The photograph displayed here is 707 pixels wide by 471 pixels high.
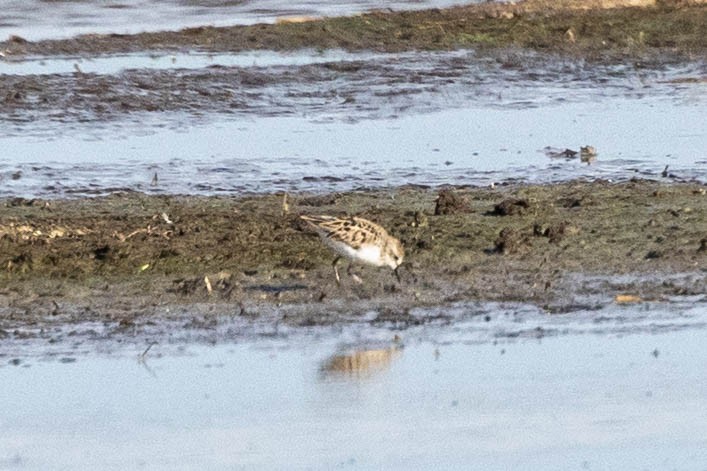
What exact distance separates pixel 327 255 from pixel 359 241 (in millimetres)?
975

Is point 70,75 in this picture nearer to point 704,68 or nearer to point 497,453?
point 704,68

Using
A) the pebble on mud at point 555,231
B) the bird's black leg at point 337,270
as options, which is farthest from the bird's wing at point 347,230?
the pebble on mud at point 555,231

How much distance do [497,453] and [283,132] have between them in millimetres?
8956

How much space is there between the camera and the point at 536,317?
10.1 meters

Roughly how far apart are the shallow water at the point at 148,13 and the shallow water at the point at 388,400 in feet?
43.3

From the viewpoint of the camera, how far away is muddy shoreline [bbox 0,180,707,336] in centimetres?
1040

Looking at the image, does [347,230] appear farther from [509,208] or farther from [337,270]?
[509,208]

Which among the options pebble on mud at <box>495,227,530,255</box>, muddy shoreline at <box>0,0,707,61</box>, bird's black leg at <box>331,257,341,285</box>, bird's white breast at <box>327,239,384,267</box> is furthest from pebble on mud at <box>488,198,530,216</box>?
muddy shoreline at <box>0,0,707,61</box>

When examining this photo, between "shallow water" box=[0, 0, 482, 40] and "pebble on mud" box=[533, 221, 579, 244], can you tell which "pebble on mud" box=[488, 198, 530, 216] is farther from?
"shallow water" box=[0, 0, 482, 40]

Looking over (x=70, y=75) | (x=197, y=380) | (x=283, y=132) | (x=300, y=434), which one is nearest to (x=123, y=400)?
(x=197, y=380)

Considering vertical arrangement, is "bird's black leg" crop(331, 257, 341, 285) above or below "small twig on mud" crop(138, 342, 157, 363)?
above

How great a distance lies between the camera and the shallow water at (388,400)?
7.72m

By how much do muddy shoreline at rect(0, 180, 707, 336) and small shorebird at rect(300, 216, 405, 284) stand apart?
7.7 inches

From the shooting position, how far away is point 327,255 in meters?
11.5
